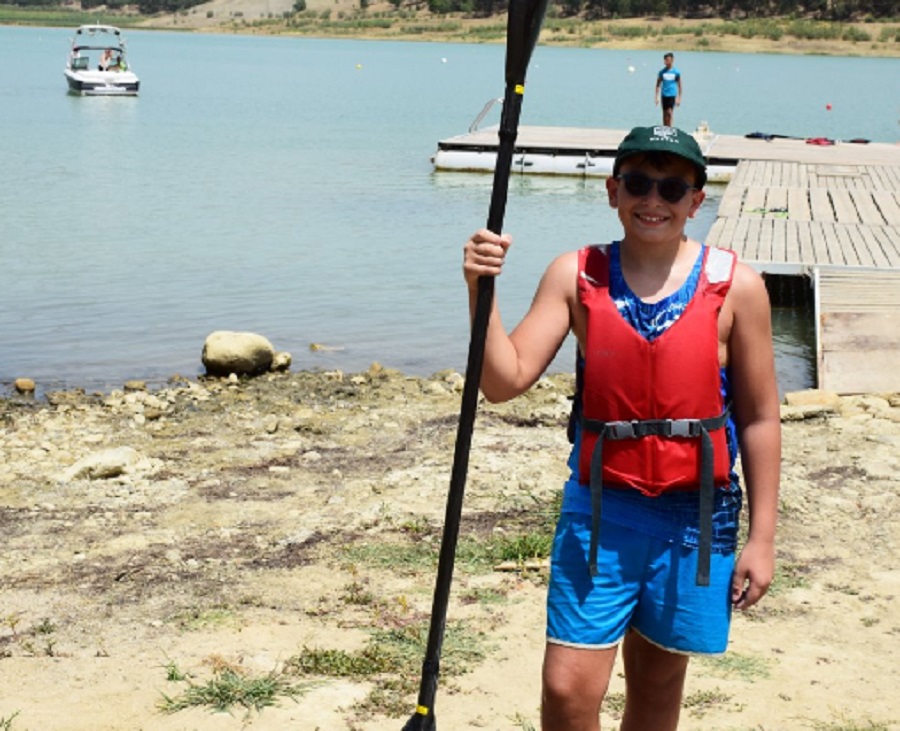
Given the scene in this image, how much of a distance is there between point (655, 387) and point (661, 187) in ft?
1.47

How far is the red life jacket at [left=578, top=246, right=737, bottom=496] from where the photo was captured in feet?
9.96

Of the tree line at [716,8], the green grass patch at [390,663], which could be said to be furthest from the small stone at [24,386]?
the tree line at [716,8]

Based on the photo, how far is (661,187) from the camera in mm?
Result: 3115

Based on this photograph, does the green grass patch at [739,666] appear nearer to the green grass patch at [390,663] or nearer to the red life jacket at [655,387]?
the green grass patch at [390,663]

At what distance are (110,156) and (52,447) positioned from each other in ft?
68.5

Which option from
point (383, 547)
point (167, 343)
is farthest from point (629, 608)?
point (167, 343)

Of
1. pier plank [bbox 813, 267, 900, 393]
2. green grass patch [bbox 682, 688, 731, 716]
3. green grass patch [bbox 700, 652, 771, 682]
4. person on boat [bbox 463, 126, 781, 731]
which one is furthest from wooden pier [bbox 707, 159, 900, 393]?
person on boat [bbox 463, 126, 781, 731]

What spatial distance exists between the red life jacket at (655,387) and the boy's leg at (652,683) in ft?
1.39

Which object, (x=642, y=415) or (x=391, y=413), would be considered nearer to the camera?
(x=642, y=415)

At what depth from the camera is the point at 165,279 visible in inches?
622

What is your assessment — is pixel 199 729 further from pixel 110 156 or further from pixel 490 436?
pixel 110 156

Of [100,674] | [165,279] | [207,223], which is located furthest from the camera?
[207,223]

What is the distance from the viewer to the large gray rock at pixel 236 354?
1104 centimetres

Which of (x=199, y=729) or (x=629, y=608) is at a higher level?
(x=629, y=608)
